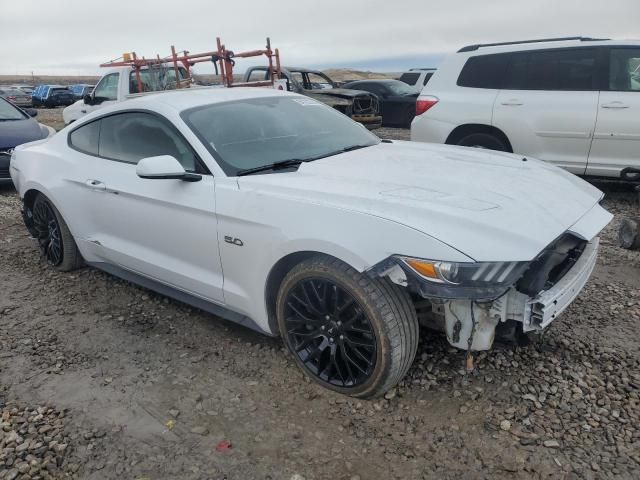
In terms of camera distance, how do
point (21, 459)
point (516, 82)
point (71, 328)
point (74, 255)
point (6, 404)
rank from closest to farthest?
point (21, 459)
point (6, 404)
point (71, 328)
point (74, 255)
point (516, 82)

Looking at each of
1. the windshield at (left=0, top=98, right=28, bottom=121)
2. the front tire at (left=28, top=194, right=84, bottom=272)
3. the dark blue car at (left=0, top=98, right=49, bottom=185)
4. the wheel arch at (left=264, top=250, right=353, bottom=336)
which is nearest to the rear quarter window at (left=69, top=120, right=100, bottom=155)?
the front tire at (left=28, top=194, right=84, bottom=272)

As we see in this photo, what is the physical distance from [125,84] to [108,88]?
0.64m

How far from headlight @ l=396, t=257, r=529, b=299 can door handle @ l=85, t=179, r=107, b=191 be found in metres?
2.53

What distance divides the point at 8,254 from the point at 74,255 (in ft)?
4.00

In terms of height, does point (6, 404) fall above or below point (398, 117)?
below

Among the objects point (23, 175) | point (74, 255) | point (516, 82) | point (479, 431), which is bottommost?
point (479, 431)

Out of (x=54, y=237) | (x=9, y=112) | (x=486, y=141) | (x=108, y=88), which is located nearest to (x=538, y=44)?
(x=486, y=141)

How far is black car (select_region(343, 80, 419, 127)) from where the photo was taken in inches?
537

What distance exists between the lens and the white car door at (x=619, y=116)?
18.7ft

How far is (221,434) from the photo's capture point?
249 cm

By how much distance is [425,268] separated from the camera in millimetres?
2221

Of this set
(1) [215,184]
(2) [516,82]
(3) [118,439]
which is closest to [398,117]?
(2) [516,82]

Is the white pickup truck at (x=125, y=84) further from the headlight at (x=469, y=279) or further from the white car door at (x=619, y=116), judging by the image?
the headlight at (x=469, y=279)

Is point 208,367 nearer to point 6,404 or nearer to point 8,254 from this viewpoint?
point 6,404
